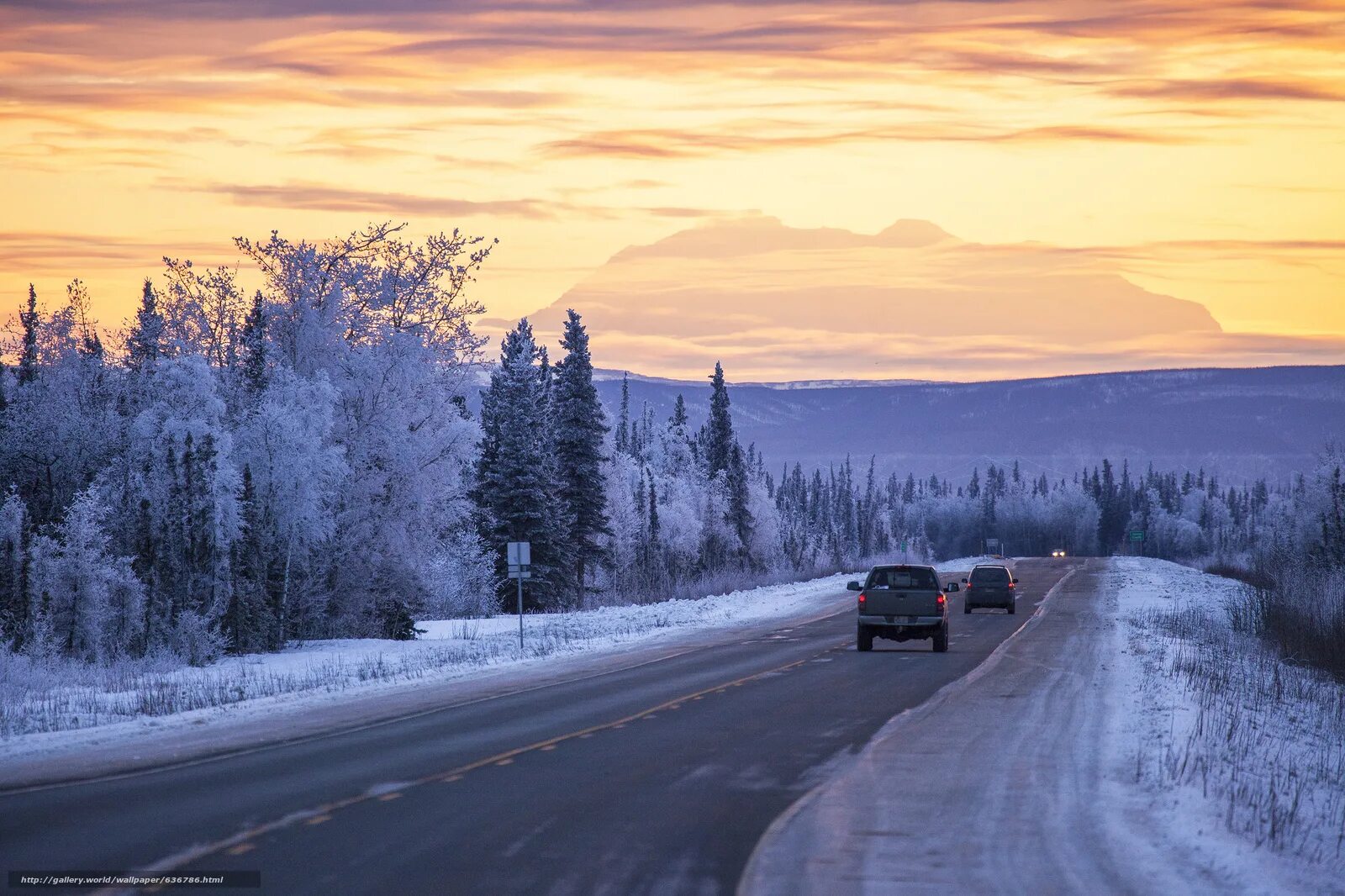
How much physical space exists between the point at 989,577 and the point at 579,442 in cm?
2777

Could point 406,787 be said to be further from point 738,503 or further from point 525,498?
point 738,503

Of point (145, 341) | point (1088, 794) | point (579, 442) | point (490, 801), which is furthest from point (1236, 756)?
point (579, 442)

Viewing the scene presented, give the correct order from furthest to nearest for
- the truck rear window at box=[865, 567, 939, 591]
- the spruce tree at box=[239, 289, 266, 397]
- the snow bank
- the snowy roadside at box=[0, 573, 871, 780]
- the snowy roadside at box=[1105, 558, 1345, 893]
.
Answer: the spruce tree at box=[239, 289, 266, 397], the truck rear window at box=[865, 567, 939, 591], the snow bank, the snowy roadside at box=[0, 573, 871, 780], the snowy roadside at box=[1105, 558, 1345, 893]

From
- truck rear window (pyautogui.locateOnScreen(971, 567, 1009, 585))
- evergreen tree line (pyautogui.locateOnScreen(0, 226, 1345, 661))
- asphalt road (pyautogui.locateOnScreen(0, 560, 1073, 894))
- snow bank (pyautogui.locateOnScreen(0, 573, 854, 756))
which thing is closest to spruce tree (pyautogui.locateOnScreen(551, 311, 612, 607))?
evergreen tree line (pyautogui.locateOnScreen(0, 226, 1345, 661))

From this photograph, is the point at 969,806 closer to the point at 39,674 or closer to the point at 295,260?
the point at 39,674

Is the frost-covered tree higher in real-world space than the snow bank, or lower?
higher

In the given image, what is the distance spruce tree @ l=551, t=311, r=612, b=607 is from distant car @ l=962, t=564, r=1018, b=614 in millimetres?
25730

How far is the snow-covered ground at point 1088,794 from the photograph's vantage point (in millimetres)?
10172

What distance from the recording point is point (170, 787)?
13.8 metres

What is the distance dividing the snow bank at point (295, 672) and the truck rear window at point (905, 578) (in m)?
6.66

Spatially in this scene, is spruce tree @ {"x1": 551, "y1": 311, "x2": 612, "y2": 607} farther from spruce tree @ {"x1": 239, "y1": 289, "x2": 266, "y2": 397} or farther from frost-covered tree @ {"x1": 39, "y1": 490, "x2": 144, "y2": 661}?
frost-covered tree @ {"x1": 39, "y1": 490, "x2": 144, "y2": 661}

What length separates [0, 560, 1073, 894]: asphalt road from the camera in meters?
10.1

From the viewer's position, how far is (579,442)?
242 ft

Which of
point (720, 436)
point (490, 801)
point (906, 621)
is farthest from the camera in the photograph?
point (720, 436)
